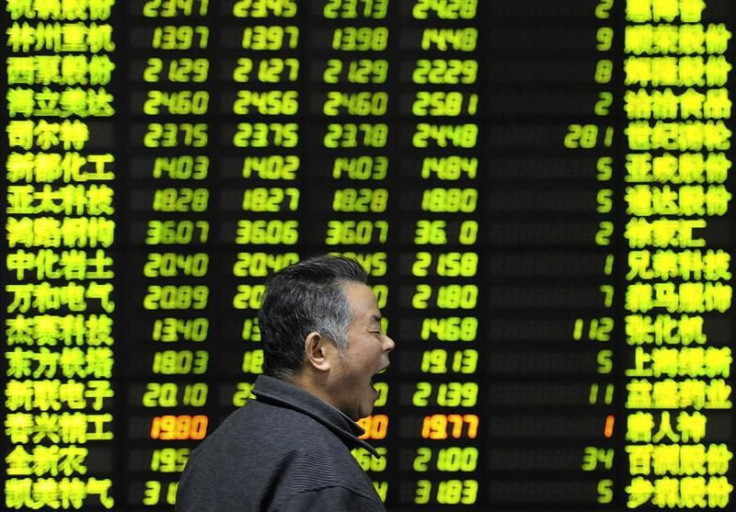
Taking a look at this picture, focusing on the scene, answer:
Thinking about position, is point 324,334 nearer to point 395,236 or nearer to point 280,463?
point 280,463

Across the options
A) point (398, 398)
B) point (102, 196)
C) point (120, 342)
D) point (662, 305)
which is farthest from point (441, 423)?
point (102, 196)

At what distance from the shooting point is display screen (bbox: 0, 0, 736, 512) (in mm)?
4137

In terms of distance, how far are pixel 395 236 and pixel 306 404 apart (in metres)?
2.36

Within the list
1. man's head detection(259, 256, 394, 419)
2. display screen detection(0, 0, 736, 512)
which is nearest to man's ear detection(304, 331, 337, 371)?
man's head detection(259, 256, 394, 419)

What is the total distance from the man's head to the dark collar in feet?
0.18

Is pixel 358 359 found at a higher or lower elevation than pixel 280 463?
higher

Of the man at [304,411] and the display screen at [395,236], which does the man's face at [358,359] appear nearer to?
the man at [304,411]

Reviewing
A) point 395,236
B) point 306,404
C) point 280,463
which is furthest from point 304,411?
point 395,236

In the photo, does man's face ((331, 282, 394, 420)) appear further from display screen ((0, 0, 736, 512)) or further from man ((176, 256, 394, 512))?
display screen ((0, 0, 736, 512))

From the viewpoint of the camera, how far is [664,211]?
4188mm

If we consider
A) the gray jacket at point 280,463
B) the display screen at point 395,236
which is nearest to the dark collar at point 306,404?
the gray jacket at point 280,463

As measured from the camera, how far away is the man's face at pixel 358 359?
1945 mm

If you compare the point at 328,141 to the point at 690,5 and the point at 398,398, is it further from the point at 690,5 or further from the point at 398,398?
the point at 690,5

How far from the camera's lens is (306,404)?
1.83 meters
